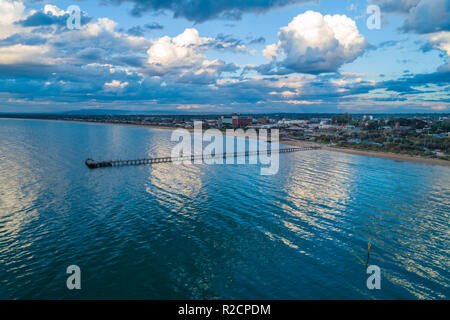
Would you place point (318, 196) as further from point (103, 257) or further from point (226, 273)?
point (103, 257)

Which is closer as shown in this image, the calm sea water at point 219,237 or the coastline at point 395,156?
the calm sea water at point 219,237

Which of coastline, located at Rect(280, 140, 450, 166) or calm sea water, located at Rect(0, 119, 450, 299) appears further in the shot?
coastline, located at Rect(280, 140, 450, 166)

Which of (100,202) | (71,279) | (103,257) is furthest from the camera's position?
(100,202)

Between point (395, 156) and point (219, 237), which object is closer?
point (219, 237)

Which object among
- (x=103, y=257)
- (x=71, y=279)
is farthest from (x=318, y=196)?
(x=71, y=279)

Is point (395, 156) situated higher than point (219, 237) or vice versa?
point (395, 156)

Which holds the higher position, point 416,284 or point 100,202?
point 100,202

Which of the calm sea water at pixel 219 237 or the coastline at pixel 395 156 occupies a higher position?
the coastline at pixel 395 156

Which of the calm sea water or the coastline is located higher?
the coastline
